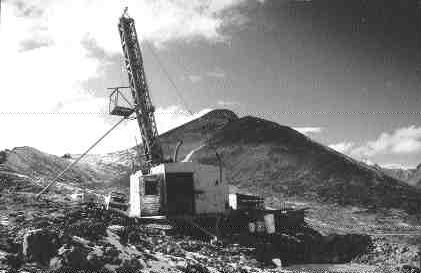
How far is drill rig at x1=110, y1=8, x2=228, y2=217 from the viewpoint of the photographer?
57.2ft

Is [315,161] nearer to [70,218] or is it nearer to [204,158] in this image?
[204,158]

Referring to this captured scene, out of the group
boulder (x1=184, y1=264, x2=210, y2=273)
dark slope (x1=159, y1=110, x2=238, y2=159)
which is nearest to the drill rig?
boulder (x1=184, y1=264, x2=210, y2=273)

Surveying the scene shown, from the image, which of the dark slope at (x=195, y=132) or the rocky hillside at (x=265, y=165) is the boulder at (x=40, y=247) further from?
the dark slope at (x=195, y=132)

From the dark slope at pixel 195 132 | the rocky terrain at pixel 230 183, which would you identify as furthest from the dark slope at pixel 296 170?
Result: the dark slope at pixel 195 132

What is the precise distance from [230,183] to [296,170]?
733cm

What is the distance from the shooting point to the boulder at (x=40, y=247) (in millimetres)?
8225

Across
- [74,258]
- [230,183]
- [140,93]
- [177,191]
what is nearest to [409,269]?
[177,191]

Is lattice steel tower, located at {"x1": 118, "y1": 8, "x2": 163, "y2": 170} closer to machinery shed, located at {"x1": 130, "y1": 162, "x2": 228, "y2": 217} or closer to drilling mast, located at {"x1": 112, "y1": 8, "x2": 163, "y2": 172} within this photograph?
drilling mast, located at {"x1": 112, "y1": 8, "x2": 163, "y2": 172}

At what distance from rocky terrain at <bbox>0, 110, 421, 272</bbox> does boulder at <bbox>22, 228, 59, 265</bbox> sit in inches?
2.1

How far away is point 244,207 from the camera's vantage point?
2098 centimetres

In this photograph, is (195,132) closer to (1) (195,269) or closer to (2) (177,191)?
(2) (177,191)

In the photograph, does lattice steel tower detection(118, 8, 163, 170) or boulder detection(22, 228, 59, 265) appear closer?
boulder detection(22, 228, 59, 265)

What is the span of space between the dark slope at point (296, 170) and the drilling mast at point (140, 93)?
17696mm

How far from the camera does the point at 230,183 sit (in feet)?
126
